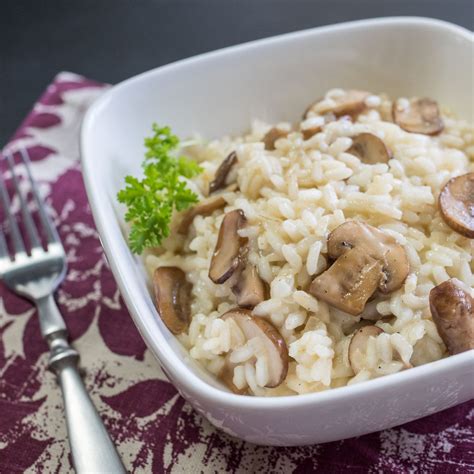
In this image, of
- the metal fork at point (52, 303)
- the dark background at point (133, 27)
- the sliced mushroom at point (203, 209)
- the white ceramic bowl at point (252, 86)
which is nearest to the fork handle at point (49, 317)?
the metal fork at point (52, 303)

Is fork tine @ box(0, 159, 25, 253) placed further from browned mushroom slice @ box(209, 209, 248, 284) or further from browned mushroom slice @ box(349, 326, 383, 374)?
browned mushroom slice @ box(349, 326, 383, 374)

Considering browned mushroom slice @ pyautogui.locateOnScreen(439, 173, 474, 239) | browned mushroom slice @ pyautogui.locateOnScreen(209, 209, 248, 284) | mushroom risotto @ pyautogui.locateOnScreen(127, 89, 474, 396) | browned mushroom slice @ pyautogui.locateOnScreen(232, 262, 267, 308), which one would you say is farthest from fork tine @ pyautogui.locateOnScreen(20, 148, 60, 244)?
browned mushroom slice @ pyautogui.locateOnScreen(439, 173, 474, 239)

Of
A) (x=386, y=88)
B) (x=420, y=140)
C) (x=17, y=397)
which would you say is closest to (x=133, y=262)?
(x=17, y=397)

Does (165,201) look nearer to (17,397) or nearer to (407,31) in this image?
(17,397)

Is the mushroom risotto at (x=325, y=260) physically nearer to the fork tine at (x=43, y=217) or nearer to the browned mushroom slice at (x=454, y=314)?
the browned mushroom slice at (x=454, y=314)

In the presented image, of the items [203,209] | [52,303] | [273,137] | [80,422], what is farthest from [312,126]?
[80,422]

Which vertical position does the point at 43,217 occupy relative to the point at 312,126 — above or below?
below

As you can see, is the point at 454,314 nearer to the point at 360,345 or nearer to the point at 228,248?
the point at 360,345
